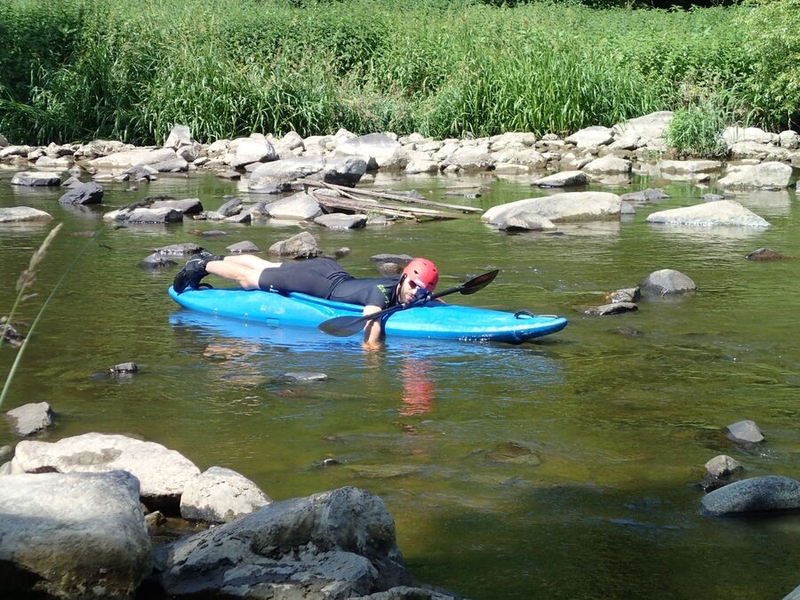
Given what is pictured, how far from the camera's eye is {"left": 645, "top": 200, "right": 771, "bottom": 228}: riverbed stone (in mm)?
10914

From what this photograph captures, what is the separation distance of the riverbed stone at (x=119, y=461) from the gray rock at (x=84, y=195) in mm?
8310

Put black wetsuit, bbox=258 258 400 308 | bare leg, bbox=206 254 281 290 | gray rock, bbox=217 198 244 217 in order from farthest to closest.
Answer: gray rock, bbox=217 198 244 217 < bare leg, bbox=206 254 281 290 < black wetsuit, bbox=258 258 400 308

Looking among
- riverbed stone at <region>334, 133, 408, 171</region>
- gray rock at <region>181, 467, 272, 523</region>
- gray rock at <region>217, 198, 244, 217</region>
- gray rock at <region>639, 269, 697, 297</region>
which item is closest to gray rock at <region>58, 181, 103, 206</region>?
gray rock at <region>217, 198, 244, 217</region>

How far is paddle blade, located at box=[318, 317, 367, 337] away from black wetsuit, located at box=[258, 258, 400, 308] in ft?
0.59

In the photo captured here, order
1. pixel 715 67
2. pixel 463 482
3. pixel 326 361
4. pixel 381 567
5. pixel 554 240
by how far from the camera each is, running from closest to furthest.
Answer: pixel 381 567
pixel 463 482
pixel 326 361
pixel 554 240
pixel 715 67

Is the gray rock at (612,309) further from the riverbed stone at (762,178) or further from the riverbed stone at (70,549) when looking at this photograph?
the riverbed stone at (762,178)

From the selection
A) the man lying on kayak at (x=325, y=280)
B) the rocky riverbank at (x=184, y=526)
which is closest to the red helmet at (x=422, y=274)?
the man lying on kayak at (x=325, y=280)

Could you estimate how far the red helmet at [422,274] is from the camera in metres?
6.86

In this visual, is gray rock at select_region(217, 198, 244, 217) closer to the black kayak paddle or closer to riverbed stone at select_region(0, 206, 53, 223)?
riverbed stone at select_region(0, 206, 53, 223)

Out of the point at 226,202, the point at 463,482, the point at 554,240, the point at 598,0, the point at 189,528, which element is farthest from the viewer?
the point at 598,0

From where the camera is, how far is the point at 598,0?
3072cm

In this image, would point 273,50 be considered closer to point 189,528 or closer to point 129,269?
point 129,269

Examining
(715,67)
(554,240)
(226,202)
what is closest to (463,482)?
(554,240)

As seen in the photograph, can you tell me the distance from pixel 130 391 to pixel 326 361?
3.74 ft
